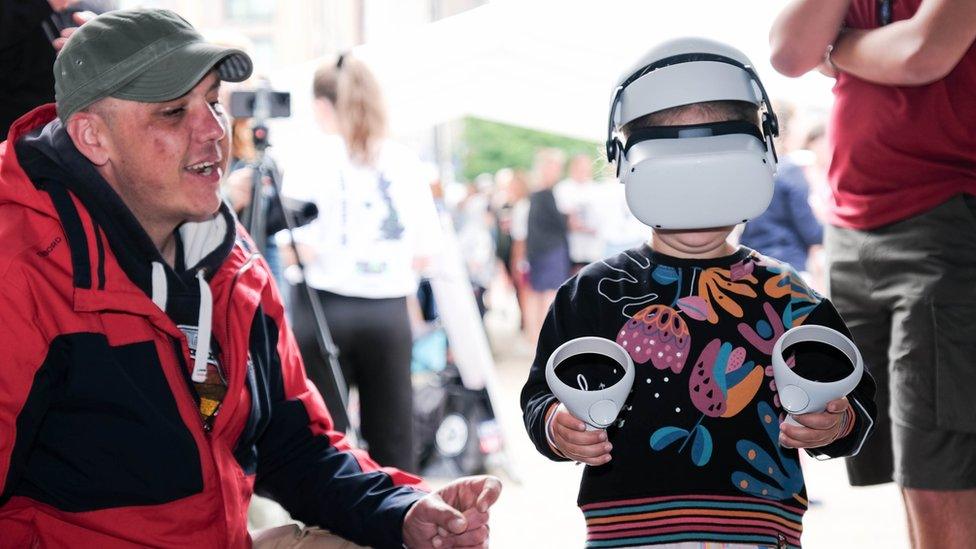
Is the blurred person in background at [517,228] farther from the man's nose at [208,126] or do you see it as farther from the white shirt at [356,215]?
the man's nose at [208,126]

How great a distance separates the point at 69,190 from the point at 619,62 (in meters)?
2.50

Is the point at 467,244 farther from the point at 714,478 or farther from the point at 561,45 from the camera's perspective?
the point at 714,478

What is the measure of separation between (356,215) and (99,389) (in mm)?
2192

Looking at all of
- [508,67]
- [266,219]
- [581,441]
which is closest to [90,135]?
[581,441]

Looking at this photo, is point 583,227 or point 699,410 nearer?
point 699,410

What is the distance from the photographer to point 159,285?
1.67 metres

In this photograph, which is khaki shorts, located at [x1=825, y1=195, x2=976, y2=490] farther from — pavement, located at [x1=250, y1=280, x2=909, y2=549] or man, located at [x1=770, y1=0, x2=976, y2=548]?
pavement, located at [x1=250, y1=280, x2=909, y2=549]

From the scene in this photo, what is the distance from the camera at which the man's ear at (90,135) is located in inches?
65.2

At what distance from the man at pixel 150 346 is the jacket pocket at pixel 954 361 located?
82 centimetres

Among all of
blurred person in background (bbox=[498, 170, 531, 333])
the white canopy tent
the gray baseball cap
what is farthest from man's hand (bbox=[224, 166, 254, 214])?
blurred person in background (bbox=[498, 170, 531, 333])

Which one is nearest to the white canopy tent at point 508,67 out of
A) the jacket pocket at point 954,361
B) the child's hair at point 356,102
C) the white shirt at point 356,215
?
the child's hair at point 356,102

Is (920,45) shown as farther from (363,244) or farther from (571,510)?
(571,510)

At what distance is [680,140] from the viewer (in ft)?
4.44

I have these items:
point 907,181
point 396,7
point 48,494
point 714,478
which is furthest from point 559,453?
point 396,7
